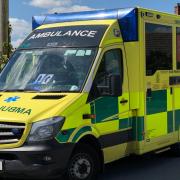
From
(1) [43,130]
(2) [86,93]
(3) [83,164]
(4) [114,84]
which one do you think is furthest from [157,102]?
(1) [43,130]

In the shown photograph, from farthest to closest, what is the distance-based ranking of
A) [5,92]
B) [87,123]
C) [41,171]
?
[5,92] < [87,123] < [41,171]

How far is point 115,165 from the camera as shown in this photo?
9.55 metres

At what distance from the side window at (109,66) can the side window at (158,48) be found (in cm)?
76

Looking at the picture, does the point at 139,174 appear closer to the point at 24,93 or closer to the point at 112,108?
the point at 112,108

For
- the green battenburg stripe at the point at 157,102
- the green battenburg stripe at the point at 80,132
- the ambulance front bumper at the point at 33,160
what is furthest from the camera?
the green battenburg stripe at the point at 157,102

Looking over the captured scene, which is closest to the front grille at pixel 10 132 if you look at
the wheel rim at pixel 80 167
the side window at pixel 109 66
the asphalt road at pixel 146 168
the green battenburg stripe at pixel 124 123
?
the wheel rim at pixel 80 167

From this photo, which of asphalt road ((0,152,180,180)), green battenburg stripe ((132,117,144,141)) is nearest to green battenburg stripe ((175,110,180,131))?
asphalt road ((0,152,180,180))

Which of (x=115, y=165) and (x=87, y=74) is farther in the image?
(x=115, y=165)

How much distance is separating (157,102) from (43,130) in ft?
9.60

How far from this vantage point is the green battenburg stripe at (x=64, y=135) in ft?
22.8

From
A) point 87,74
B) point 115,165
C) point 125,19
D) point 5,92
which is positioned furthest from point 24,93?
point 115,165

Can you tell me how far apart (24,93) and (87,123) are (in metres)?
1.03

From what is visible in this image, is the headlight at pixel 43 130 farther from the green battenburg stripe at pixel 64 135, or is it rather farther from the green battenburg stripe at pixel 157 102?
the green battenburg stripe at pixel 157 102

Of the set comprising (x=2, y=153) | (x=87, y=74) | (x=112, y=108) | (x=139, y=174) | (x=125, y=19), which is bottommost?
(x=139, y=174)
